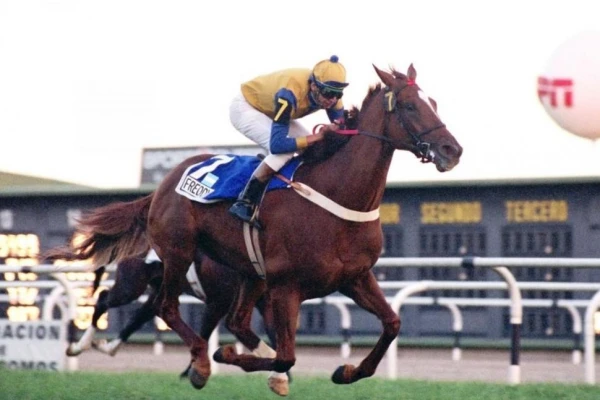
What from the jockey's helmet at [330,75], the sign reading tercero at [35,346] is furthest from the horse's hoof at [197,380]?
the sign reading tercero at [35,346]

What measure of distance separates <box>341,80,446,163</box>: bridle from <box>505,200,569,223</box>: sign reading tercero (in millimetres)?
4747

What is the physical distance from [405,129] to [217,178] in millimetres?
1065

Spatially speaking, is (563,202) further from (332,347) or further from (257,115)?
(257,115)

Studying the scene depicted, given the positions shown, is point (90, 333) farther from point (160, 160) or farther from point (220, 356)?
point (160, 160)

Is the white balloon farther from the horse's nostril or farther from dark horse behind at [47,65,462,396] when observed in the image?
the horse's nostril

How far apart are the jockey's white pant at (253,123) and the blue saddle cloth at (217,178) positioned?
105 mm

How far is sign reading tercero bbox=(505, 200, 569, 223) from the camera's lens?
9992mm

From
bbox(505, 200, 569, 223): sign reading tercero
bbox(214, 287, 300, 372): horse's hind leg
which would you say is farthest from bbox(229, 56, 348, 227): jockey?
bbox(505, 200, 569, 223): sign reading tercero

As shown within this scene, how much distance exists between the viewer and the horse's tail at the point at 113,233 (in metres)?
6.99

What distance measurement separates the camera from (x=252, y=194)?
5758 mm

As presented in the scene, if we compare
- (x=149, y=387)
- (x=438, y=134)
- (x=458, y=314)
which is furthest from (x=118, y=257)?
(x=458, y=314)

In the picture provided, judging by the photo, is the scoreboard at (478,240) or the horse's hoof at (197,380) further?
the scoreboard at (478,240)

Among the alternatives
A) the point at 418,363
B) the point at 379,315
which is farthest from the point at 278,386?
the point at 418,363

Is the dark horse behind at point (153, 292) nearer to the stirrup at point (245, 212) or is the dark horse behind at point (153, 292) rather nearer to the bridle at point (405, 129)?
the stirrup at point (245, 212)
